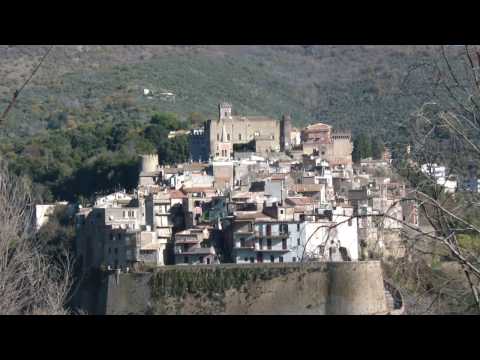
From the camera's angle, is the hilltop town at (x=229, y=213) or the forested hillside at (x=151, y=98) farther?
the forested hillside at (x=151, y=98)

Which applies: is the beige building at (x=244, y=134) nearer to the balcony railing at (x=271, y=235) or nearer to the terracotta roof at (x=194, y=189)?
the terracotta roof at (x=194, y=189)

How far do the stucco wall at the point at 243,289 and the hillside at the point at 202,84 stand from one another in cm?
2933

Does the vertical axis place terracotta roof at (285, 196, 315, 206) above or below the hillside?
below

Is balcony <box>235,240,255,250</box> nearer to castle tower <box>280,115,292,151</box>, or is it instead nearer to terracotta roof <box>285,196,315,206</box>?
terracotta roof <box>285,196,315,206</box>

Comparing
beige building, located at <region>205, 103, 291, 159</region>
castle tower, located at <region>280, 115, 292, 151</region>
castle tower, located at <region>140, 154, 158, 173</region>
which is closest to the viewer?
castle tower, located at <region>140, 154, 158, 173</region>

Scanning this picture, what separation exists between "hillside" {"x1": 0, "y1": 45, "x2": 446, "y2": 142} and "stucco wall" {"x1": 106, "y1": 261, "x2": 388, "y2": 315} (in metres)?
29.3

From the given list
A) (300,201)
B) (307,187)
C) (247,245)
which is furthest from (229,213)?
(307,187)

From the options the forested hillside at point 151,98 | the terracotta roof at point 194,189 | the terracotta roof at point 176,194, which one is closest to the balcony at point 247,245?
the terracotta roof at point 176,194

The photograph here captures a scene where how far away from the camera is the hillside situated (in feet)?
197

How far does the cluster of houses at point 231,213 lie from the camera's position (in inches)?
956

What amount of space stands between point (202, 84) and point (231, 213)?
142 feet

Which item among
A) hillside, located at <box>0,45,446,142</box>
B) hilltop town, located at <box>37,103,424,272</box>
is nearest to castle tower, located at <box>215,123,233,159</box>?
hilltop town, located at <box>37,103,424,272</box>
